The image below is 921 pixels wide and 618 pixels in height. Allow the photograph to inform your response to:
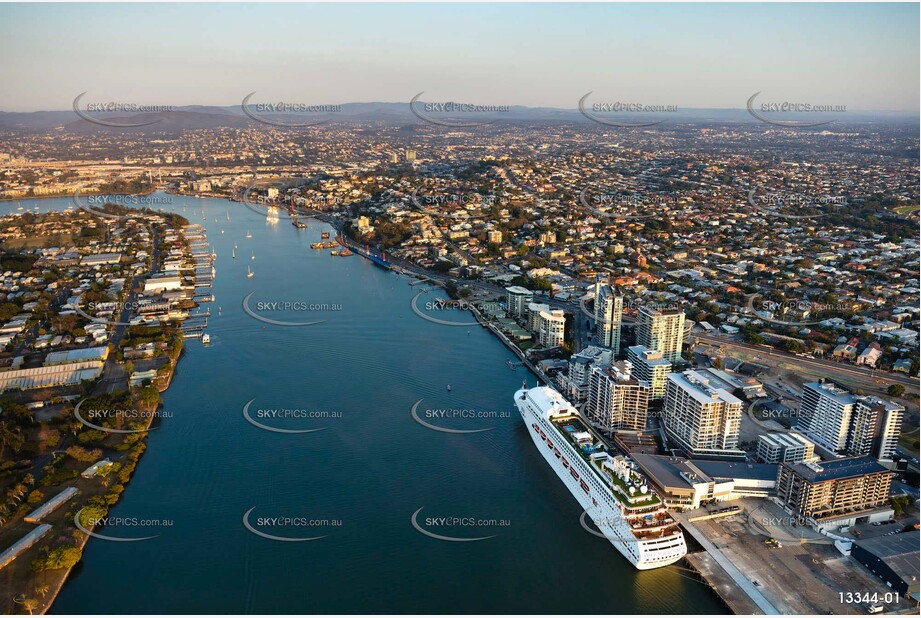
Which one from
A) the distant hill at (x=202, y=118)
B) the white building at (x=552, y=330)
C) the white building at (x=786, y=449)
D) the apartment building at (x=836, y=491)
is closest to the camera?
the apartment building at (x=836, y=491)

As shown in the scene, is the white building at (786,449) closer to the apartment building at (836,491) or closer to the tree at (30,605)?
the apartment building at (836,491)

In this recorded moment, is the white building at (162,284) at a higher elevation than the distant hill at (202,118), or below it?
below

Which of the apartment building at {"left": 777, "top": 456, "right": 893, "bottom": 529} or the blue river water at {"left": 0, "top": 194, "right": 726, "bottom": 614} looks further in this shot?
the apartment building at {"left": 777, "top": 456, "right": 893, "bottom": 529}

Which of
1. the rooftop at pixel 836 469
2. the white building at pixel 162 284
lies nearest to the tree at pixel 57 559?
the rooftop at pixel 836 469

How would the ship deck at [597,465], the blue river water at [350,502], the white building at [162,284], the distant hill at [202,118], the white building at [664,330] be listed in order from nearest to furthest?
the blue river water at [350,502]
the ship deck at [597,465]
the white building at [664,330]
the white building at [162,284]
the distant hill at [202,118]

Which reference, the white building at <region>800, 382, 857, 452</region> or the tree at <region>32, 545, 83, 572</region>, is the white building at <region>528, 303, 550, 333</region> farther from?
the tree at <region>32, 545, 83, 572</region>

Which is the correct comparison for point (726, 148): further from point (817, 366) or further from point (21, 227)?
point (21, 227)

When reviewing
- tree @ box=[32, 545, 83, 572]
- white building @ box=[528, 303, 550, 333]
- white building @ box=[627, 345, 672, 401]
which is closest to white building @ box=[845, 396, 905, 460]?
white building @ box=[627, 345, 672, 401]
